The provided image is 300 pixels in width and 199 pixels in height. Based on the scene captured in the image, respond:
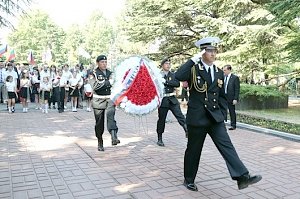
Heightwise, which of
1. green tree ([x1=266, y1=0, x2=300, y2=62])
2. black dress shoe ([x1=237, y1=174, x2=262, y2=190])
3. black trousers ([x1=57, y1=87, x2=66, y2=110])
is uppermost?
green tree ([x1=266, y1=0, x2=300, y2=62])

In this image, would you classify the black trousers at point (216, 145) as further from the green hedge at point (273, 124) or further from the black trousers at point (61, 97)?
the black trousers at point (61, 97)

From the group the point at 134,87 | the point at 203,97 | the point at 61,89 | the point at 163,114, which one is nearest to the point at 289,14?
Result: the point at 163,114

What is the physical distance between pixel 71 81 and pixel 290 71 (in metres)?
10.3

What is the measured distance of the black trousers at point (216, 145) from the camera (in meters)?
4.43

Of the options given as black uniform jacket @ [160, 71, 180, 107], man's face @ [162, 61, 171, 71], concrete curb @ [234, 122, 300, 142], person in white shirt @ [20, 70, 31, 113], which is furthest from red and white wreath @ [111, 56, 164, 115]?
person in white shirt @ [20, 70, 31, 113]

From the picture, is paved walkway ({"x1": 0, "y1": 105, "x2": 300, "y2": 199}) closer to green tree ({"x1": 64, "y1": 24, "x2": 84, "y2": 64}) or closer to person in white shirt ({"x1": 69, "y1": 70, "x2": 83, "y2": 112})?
person in white shirt ({"x1": 69, "y1": 70, "x2": 83, "y2": 112})

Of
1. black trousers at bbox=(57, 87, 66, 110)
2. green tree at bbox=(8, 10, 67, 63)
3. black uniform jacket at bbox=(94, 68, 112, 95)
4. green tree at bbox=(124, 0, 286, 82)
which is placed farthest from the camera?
green tree at bbox=(8, 10, 67, 63)

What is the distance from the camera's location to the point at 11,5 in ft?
25.2

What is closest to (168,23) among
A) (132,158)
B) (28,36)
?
(132,158)

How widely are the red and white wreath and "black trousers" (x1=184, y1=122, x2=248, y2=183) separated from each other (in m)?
1.82

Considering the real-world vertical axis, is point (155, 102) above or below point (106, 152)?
above

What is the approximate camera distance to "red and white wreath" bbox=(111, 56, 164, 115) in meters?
6.49

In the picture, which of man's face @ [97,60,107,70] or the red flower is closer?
the red flower

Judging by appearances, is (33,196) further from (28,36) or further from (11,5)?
(28,36)
